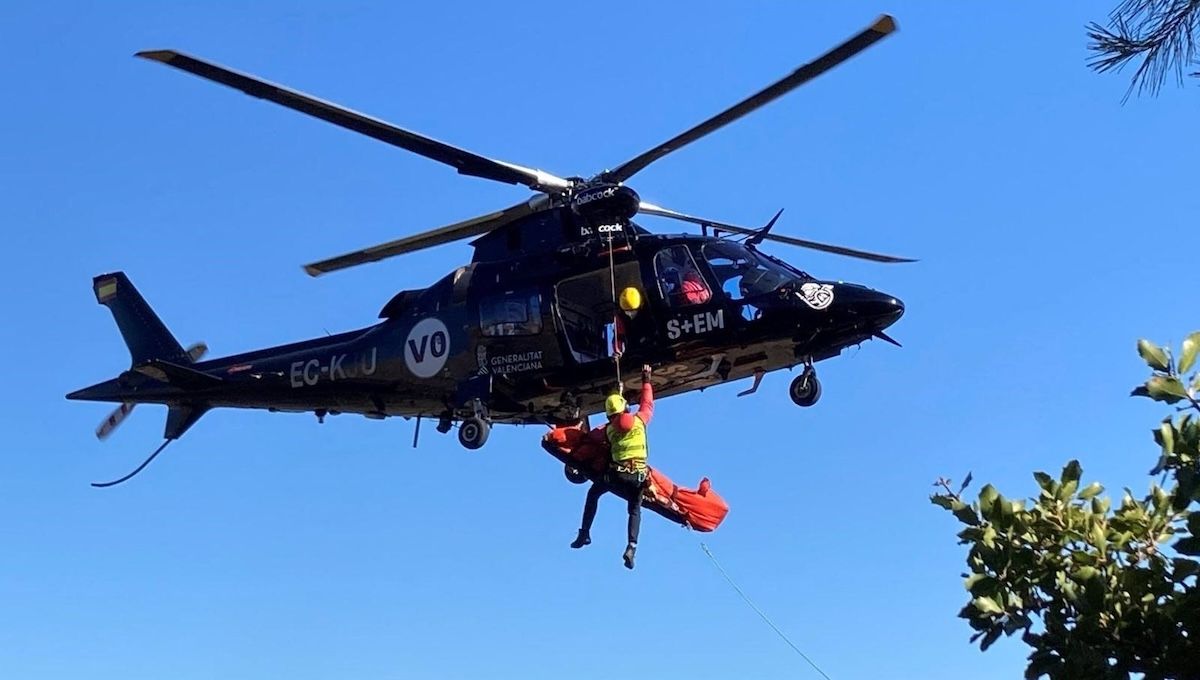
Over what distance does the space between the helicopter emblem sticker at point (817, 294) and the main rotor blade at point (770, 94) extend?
209 centimetres

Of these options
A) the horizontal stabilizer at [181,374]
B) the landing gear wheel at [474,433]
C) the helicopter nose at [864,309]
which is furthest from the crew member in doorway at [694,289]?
the horizontal stabilizer at [181,374]

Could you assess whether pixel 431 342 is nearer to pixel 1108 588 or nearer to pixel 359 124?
pixel 359 124

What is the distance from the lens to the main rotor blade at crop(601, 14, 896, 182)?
1353 centimetres

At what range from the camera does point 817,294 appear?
50.3ft

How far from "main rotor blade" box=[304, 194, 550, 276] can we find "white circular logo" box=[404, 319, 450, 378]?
1051 millimetres

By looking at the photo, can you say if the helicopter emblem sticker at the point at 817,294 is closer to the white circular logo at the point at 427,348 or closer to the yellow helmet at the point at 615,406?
the yellow helmet at the point at 615,406

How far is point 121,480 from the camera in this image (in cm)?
1983

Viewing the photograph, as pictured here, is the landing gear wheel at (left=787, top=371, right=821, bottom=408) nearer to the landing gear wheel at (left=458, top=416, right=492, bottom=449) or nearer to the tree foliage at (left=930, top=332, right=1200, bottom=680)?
the landing gear wheel at (left=458, top=416, right=492, bottom=449)

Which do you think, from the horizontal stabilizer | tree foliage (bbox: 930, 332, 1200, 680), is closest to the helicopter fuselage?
the horizontal stabilizer

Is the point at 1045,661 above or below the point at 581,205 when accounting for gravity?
below

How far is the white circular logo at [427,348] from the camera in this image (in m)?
17.5

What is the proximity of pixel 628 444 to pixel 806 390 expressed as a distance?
9.17 ft

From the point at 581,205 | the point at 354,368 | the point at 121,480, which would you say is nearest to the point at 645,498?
the point at 581,205

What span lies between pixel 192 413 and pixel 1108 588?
15545 millimetres
